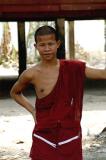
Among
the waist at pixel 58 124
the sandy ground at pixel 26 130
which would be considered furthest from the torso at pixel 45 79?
the sandy ground at pixel 26 130

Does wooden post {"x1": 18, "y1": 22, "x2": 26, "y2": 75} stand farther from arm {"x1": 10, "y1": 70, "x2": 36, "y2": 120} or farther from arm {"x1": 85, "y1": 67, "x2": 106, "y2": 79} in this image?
arm {"x1": 85, "y1": 67, "x2": 106, "y2": 79}

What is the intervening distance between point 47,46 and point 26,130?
5.04 m

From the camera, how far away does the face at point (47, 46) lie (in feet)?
10.9

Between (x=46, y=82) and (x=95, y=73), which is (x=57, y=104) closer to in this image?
(x=46, y=82)

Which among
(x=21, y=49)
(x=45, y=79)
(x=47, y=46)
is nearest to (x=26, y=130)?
(x=45, y=79)

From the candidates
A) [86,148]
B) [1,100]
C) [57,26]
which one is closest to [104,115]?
[86,148]

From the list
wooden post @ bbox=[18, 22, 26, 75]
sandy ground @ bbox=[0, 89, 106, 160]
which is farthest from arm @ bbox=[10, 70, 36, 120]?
wooden post @ bbox=[18, 22, 26, 75]

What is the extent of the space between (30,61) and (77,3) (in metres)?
14.8

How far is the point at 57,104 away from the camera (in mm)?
3236

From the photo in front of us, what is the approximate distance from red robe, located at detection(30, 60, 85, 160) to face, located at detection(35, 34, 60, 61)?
0.38 feet

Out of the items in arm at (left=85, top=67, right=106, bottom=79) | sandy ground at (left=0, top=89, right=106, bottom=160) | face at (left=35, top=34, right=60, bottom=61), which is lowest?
sandy ground at (left=0, top=89, right=106, bottom=160)

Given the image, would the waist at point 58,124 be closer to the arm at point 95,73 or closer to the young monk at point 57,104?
the young monk at point 57,104

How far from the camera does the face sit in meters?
3.31

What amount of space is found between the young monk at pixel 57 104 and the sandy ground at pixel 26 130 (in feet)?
9.01
